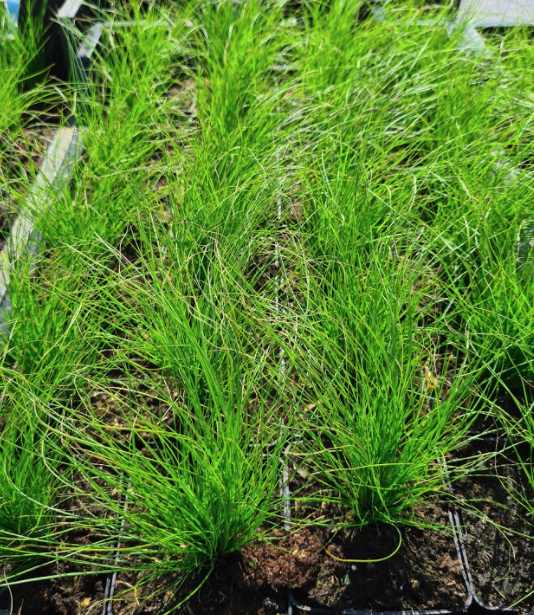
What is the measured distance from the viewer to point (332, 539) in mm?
1354

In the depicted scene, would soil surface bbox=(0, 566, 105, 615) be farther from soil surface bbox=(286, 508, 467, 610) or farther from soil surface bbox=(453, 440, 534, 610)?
soil surface bbox=(453, 440, 534, 610)

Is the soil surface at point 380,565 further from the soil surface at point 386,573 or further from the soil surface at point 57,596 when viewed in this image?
the soil surface at point 57,596

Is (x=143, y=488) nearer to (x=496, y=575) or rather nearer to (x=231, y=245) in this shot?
(x=231, y=245)

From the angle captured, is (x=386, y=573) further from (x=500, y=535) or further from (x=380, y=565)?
(x=500, y=535)

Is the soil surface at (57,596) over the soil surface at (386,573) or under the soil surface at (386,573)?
under

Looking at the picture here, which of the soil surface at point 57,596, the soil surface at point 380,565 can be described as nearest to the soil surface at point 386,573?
the soil surface at point 380,565

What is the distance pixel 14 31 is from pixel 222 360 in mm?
1682

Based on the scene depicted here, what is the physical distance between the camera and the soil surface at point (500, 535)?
1.28 metres

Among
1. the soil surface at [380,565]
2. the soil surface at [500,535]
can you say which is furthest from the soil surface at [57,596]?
the soil surface at [500,535]

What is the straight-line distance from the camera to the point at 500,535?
4.45 ft

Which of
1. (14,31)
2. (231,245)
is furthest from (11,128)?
(231,245)

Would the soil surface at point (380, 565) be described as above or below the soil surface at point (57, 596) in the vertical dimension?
above

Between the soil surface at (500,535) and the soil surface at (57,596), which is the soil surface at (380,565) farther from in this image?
the soil surface at (57,596)

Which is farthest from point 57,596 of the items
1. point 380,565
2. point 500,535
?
point 500,535
